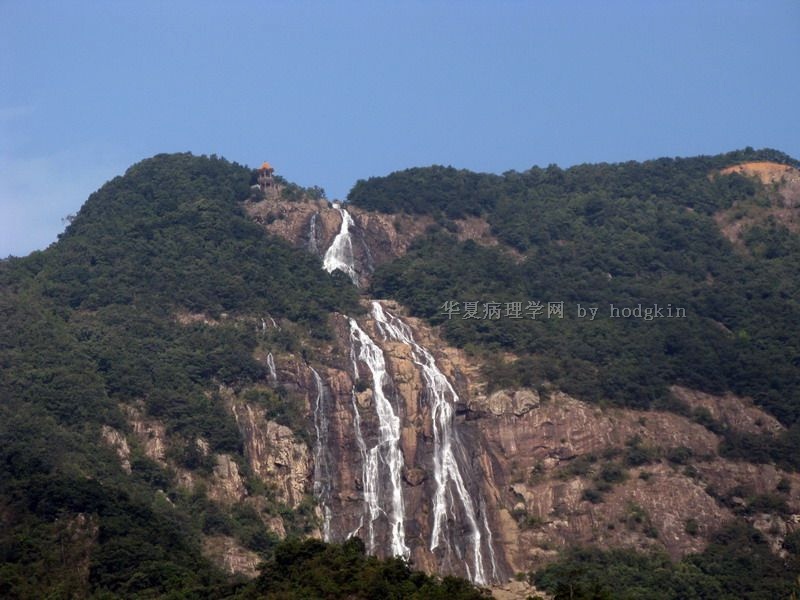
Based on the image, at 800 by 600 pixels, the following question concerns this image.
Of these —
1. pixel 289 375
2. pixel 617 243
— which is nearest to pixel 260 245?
pixel 289 375

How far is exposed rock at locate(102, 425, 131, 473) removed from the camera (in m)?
80.6

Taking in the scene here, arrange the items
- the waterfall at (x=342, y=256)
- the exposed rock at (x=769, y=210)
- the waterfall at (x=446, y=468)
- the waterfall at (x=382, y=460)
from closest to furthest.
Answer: the waterfall at (x=446, y=468), the waterfall at (x=382, y=460), the waterfall at (x=342, y=256), the exposed rock at (x=769, y=210)

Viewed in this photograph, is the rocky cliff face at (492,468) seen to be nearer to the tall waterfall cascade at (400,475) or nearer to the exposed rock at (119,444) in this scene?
the tall waterfall cascade at (400,475)

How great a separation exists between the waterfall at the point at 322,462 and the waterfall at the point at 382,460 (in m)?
1.60

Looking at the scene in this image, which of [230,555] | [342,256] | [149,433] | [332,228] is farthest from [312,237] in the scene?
[230,555]

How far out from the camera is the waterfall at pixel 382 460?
Answer: 3248 inches

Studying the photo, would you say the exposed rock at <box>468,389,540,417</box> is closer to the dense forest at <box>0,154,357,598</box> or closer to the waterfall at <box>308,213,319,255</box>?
the dense forest at <box>0,154,357,598</box>

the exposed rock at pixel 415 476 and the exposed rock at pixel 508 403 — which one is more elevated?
the exposed rock at pixel 508 403

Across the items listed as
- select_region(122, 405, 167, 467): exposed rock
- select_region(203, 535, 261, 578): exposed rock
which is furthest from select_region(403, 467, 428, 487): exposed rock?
select_region(122, 405, 167, 467): exposed rock

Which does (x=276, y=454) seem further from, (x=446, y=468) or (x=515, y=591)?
(x=515, y=591)

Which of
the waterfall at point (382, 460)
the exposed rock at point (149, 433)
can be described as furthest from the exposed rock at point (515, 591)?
Result: the exposed rock at point (149, 433)

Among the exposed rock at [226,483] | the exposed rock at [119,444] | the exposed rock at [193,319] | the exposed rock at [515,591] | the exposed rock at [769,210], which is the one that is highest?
the exposed rock at [769,210]

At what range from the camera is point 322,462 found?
8525 cm

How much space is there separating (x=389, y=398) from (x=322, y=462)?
5.44 metres
